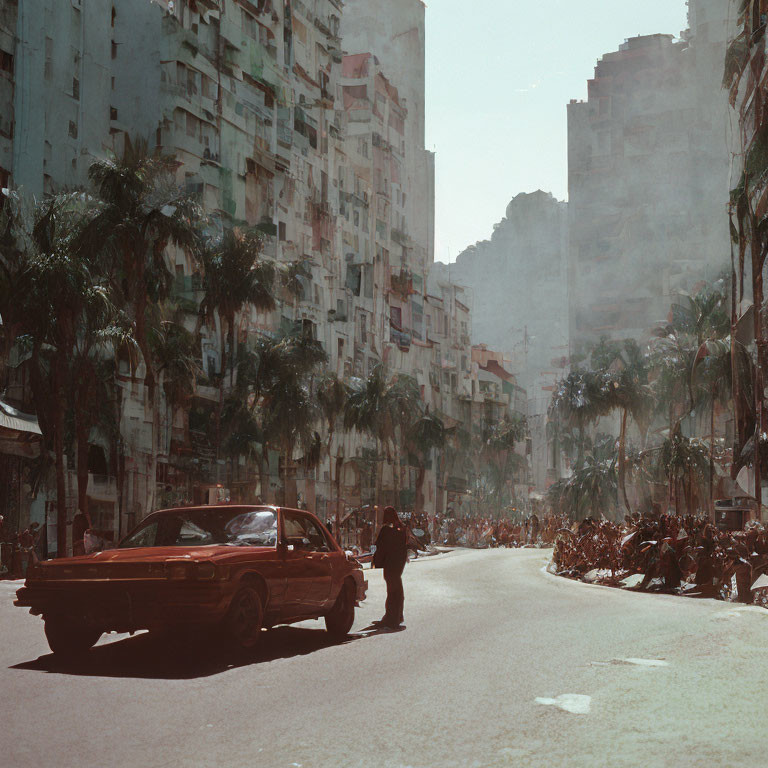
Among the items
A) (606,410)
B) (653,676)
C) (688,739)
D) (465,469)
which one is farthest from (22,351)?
(465,469)

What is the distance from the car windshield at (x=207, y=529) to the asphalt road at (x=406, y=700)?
107cm

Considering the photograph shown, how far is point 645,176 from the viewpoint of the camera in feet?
594

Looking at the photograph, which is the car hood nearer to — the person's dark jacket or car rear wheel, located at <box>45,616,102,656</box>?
car rear wheel, located at <box>45,616,102,656</box>

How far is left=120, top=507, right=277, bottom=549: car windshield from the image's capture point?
40.3 ft

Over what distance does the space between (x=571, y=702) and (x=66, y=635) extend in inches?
198

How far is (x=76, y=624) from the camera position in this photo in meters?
11.2

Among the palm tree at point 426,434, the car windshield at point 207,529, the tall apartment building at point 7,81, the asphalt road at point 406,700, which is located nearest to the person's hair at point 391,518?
the asphalt road at point 406,700

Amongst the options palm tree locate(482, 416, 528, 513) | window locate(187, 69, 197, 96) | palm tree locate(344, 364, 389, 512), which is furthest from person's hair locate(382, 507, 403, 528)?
palm tree locate(482, 416, 528, 513)

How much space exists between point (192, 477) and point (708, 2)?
447ft

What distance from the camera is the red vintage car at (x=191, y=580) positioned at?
35.4ft

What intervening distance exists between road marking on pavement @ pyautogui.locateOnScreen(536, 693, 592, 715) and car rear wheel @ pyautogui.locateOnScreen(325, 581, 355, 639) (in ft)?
16.5

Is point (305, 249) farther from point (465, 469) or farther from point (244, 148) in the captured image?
point (465, 469)

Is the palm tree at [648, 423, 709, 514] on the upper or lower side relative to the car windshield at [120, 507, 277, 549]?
upper

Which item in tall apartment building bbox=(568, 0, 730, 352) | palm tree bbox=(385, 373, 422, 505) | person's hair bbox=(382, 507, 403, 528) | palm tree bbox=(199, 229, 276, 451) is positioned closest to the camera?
person's hair bbox=(382, 507, 403, 528)
